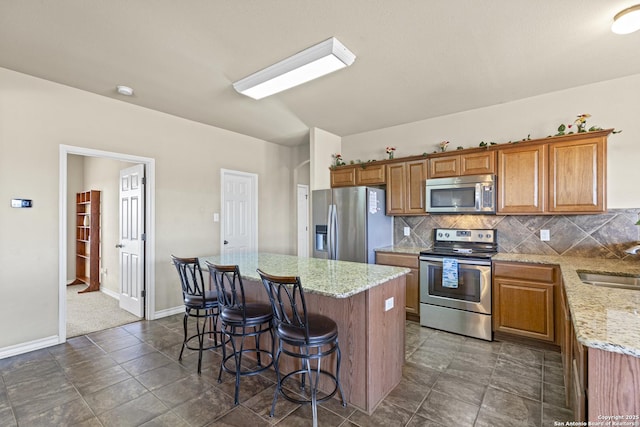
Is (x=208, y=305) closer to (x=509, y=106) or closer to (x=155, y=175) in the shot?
(x=155, y=175)

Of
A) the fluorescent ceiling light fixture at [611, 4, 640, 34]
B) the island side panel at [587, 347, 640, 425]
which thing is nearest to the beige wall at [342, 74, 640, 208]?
the fluorescent ceiling light fixture at [611, 4, 640, 34]

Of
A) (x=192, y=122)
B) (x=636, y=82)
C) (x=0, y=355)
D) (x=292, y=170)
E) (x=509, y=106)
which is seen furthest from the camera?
(x=292, y=170)

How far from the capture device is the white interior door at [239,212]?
15.5ft

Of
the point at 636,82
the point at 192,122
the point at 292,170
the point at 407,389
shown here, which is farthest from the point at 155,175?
the point at 636,82

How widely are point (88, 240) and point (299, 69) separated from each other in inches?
215

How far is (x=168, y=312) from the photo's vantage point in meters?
4.01

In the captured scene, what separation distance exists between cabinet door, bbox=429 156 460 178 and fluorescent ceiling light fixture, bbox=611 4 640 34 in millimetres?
1719

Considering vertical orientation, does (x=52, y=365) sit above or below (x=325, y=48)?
below

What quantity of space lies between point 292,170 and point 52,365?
428 centimetres

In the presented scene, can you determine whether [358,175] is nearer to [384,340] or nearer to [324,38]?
[324,38]

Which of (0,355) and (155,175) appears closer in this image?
(0,355)

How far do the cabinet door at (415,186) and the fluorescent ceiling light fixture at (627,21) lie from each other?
80.1 inches

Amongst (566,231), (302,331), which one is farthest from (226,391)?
(566,231)

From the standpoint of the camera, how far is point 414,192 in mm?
3998
